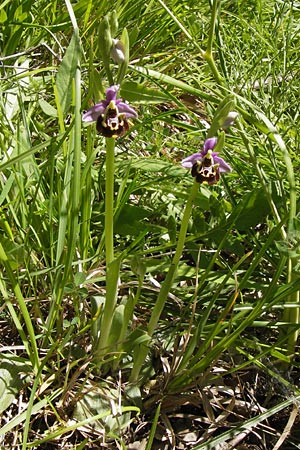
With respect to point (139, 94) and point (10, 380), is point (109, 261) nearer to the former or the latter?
point (10, 380)

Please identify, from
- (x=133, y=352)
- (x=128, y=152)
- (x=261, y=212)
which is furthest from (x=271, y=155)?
(x=133, y=352)

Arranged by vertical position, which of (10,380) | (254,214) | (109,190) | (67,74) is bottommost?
(10,380)

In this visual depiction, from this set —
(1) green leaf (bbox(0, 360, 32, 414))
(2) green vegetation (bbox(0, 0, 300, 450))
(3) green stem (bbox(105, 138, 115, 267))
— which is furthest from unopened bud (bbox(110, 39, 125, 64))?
(1) green leaf (bbox(0, 360, 32, 414))

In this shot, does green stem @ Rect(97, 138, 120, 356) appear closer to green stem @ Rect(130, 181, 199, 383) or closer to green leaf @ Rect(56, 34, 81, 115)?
green stem @ Rect(130, 181, 199, 383)

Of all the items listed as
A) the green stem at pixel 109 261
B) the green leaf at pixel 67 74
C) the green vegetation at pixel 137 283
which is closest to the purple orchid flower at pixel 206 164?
the green vegetation at pixel 137 283

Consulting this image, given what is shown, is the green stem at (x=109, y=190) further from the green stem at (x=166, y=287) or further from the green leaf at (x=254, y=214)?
the green leaf at (x=254, y=214)

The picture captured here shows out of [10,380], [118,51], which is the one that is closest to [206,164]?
[118,51]

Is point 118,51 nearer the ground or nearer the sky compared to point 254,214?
nearer the sky
